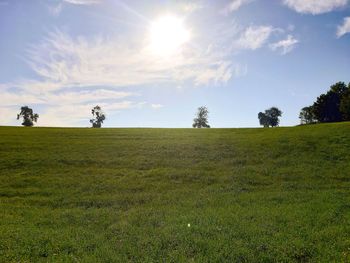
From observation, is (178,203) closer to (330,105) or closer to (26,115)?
(330,105)

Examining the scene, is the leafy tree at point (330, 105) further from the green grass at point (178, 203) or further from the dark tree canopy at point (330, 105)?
the green grass at point (178, 203)

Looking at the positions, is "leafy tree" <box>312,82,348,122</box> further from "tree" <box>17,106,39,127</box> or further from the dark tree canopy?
"tree" <box>17,106,39,127</box>

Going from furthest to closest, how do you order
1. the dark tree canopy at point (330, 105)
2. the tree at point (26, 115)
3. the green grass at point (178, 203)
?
1. the tree at point (26, 115)
2. the dark tree canopy at point (330, 105)
3. the green grass at point (178, 203)

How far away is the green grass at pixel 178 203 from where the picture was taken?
14.4m

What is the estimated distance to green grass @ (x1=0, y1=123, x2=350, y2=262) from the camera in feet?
47.3

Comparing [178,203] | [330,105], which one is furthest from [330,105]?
[178,203]

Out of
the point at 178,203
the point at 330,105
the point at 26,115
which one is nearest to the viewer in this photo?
the point at 178,203

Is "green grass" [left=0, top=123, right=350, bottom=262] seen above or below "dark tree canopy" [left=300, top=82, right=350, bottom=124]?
below

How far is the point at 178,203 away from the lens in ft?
73.7

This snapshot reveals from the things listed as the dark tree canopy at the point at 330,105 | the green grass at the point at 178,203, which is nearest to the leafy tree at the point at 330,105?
the dark tree canopy at the point at 330,105

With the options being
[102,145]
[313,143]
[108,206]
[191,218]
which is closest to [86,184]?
[108,206]

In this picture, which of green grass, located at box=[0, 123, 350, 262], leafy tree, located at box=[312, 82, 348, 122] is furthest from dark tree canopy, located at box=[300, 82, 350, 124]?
green grass, located at box=[0, 123, 350, 262]

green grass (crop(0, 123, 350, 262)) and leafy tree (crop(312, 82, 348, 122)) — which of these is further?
leafy tree (crop(312, 82, 348, 122))

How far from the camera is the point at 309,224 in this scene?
17391 millimetres
